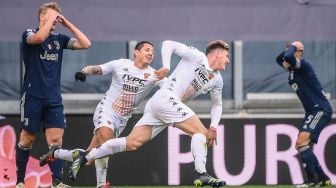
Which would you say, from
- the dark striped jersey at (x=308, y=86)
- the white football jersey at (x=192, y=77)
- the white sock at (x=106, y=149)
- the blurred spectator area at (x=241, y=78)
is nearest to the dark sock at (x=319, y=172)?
the dark striped jersey at (x=308, y=86)

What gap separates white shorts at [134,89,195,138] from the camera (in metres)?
10.8

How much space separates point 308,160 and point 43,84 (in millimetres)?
3594

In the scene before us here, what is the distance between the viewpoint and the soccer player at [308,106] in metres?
12.8

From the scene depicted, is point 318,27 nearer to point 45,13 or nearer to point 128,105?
point 128,105

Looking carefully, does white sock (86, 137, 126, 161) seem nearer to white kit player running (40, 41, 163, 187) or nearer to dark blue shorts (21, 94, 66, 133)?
dark blue shorts (21, 94, 66, 133)

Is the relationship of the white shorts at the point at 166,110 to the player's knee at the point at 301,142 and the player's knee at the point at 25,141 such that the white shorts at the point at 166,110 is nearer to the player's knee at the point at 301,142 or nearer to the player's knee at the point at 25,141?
the player's knee at the point at 25,141

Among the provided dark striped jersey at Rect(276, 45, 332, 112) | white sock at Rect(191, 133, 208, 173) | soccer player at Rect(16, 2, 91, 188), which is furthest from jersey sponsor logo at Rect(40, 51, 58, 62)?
dark striped jersey at Rect(276, 45, 332, 112)

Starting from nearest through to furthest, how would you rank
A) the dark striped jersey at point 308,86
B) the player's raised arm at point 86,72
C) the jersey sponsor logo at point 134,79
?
the player's raised arm at point 86,72, the jersey sponsor logo at point 134,79, the dark striped jersey at point 308,86

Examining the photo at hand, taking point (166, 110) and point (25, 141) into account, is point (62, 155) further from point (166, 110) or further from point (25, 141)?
point (166, 110)

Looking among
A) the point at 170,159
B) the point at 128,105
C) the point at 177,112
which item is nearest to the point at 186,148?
the point at 170,159

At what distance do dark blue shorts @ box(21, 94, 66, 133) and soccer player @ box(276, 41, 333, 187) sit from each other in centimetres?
A: 317

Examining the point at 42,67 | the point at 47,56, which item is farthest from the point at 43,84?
the point at 47,56

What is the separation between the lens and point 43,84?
10781 mm

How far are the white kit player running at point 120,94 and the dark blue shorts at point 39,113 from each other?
952mm
